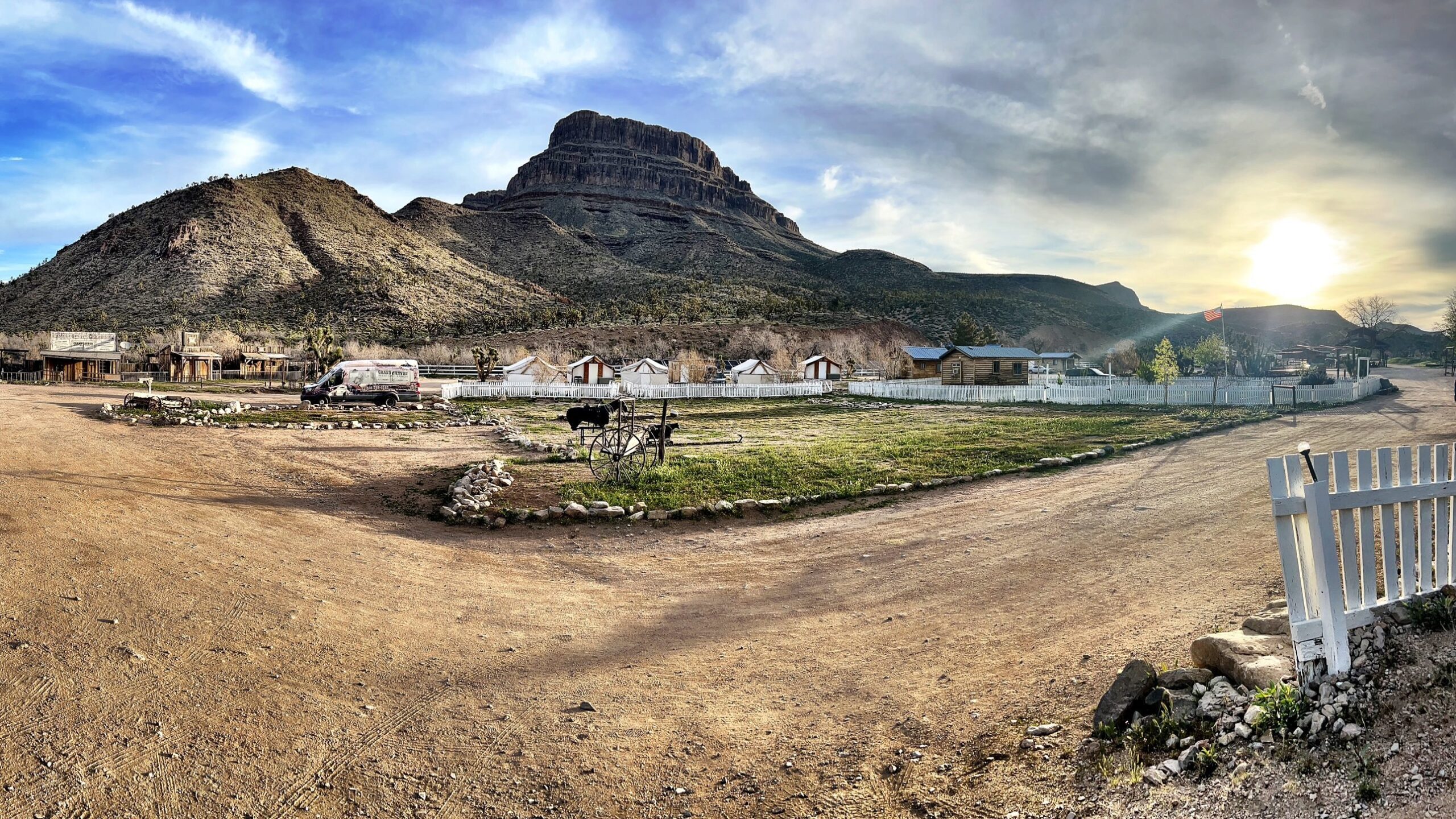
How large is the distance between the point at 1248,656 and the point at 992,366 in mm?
51675

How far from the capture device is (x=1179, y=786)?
3799 millimetres

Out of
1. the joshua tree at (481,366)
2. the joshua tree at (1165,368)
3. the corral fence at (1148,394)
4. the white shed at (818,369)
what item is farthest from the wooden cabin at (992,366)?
the joshua tree at (481,366)

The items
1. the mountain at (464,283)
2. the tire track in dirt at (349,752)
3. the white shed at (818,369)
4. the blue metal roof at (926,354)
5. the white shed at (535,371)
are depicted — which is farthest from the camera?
the mountain at (464,283)

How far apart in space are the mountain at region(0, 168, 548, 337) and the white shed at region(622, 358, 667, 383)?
37.3 metres

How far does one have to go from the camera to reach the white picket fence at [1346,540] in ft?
13.8

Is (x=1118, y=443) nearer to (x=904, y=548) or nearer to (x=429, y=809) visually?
(x=904, y=548)

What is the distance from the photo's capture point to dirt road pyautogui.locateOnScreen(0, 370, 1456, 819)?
426 cm

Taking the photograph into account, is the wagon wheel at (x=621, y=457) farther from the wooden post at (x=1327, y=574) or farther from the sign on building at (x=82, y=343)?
the sign on building at (x=82, y=343)

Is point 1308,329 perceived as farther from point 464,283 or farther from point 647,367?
point 464,283

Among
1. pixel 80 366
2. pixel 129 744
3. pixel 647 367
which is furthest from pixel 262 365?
pixel 129 744

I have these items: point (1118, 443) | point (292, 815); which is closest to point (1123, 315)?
point (1118, 443)

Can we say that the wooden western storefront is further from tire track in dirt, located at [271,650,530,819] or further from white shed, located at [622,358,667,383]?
tire track in dirt, located at [271,650,530,819]

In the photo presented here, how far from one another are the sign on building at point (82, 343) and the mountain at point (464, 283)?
15.9 m

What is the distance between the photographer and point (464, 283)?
9481 cm
